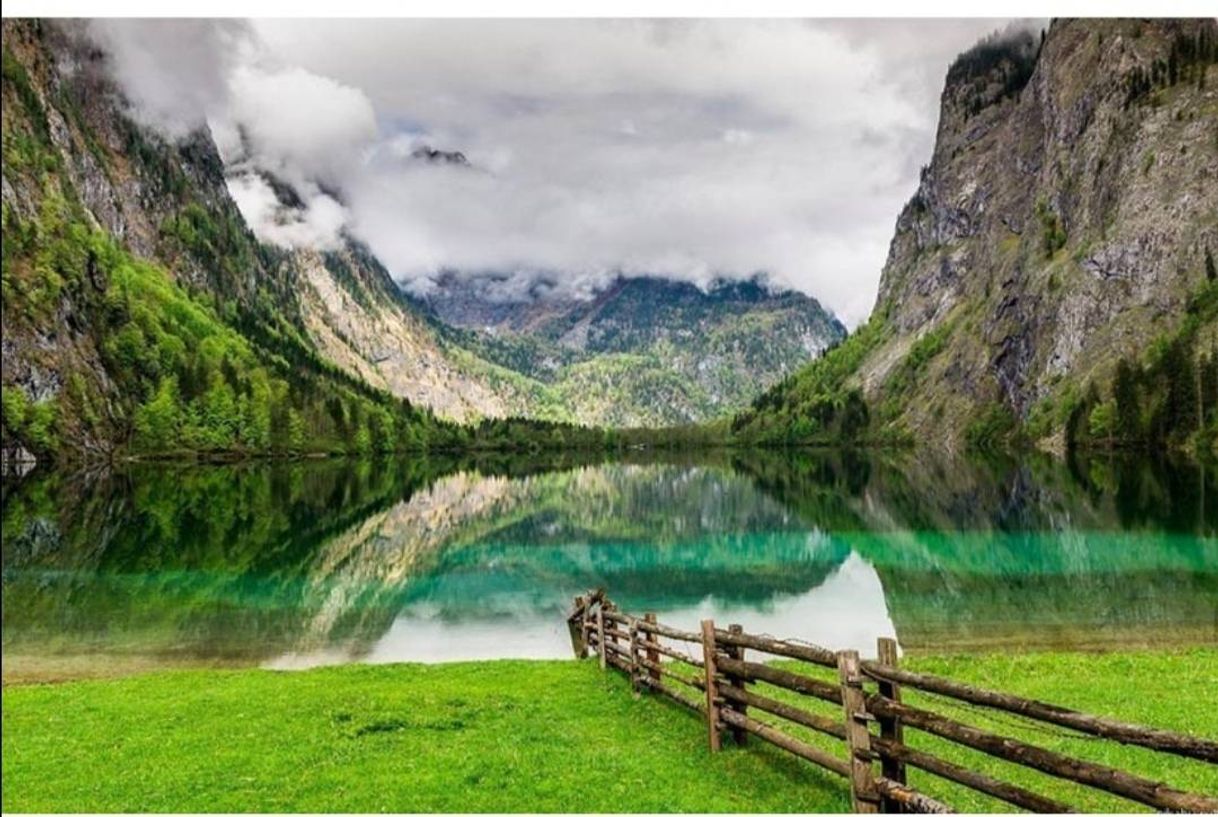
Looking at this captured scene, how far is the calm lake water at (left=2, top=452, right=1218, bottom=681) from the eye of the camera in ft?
108

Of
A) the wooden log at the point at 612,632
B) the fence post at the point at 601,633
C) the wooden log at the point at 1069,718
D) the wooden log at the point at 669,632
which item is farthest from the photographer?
the fence post at the point at 601,633

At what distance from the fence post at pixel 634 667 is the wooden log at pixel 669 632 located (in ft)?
0.93

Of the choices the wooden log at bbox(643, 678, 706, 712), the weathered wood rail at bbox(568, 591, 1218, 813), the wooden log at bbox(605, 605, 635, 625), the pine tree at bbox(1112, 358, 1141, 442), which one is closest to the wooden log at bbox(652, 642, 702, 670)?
Answer: the wooden log at bbox(643, 678, 706, 712)

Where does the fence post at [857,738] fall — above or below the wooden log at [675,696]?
above

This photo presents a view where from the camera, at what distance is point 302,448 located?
19712 centimetres

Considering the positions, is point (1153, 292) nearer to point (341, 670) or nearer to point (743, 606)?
point (743, 606)

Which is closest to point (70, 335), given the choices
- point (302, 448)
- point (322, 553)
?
point (302, 448)

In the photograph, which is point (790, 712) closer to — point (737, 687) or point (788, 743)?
point (788, 743)

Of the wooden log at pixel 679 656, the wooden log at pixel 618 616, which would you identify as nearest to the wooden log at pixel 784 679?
the wooden log at pixel 679 656

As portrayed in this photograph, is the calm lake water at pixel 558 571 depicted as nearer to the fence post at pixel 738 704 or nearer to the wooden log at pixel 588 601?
the wooden log at pixel 588 601

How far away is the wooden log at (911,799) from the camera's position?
11453mm

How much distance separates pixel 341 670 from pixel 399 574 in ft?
77.4

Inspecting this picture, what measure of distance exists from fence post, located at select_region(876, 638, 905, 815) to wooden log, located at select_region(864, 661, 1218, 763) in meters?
0.18

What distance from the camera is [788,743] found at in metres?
14.9
